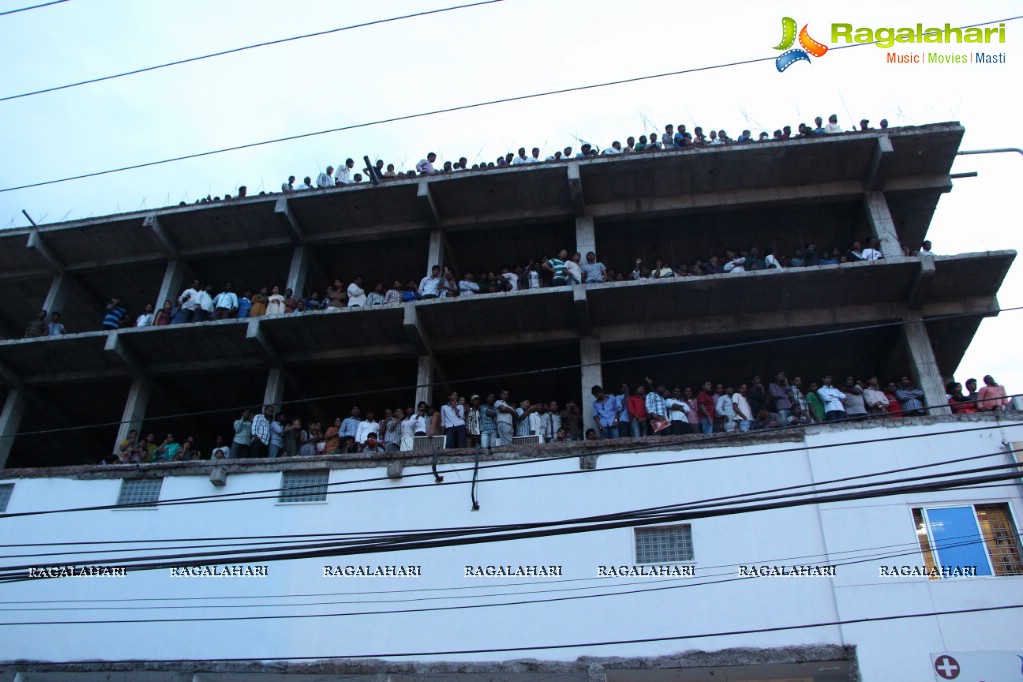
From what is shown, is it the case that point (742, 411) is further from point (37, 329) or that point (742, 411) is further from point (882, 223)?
point (37, 329)

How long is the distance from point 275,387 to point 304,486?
4.23 metres

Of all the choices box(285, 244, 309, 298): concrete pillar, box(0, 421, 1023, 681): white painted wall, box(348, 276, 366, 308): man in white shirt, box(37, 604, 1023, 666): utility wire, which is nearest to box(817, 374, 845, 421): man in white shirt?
box(0, 421, 1023, 681): white painted wall

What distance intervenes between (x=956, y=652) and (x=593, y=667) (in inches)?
201

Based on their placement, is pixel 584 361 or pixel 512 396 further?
pixel 512 396

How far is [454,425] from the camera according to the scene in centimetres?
1689

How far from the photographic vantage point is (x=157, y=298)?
2289cm

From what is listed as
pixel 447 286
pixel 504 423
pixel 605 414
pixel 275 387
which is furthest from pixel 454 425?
pixel 275 387

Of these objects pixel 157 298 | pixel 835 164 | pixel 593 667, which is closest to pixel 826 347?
pixel 835 164

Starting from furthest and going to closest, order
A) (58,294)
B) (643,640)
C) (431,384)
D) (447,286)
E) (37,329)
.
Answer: (58,294), (37,329), (447,286), (431,384), (643,640)

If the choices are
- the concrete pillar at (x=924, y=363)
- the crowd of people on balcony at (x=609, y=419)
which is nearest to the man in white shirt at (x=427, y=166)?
the crowd of people on balcony at (x=609, y=419)

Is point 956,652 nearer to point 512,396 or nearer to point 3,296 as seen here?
point 512,396

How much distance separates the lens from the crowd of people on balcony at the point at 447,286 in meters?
18.6

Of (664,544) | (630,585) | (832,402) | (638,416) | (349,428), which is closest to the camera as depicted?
(630,585)

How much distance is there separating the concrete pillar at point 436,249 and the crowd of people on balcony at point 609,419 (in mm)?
→ 4043
